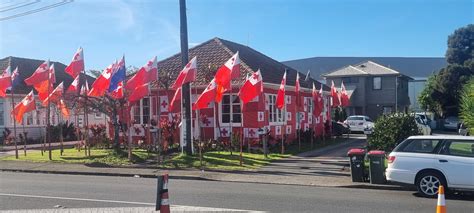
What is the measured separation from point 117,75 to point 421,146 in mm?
12093

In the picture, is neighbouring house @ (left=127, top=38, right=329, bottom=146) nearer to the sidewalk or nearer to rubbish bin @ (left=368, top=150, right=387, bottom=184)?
the sidewalk

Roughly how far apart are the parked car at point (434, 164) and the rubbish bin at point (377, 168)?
1523mm

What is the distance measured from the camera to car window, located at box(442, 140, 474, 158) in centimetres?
1108

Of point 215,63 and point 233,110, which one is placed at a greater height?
point 215,63

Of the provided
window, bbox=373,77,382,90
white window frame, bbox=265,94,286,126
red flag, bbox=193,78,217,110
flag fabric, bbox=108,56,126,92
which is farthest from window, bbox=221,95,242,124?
window, bbox=373,77,382,90

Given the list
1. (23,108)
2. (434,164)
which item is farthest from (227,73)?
(23,108)

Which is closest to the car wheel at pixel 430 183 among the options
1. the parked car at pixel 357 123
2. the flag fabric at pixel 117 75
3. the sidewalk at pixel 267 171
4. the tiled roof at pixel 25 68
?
the sidewalk at pixel 267 171

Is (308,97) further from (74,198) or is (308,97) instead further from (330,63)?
(330,63)

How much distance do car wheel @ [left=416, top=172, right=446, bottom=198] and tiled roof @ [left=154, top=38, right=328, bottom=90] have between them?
43.6 ft

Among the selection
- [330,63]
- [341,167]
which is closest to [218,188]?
[341,167]

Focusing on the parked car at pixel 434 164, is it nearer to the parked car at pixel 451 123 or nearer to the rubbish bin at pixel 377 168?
the rubbish bin at pixel 377 168

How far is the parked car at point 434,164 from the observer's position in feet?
35.8

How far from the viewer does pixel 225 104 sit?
2416cm

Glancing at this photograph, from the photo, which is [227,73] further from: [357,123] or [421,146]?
[357,123]
